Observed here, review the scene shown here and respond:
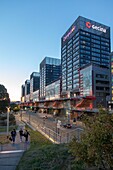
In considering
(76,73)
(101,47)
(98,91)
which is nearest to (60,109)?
(98,91)

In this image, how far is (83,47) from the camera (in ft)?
414

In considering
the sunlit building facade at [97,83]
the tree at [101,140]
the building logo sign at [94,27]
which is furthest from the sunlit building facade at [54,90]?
the tree at [101,140]

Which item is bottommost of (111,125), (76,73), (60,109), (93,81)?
(60,109)

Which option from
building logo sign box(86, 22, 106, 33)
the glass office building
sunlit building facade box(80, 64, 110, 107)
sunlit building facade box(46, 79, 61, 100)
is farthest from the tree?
building logo sign box(86, 22, 106, 33)

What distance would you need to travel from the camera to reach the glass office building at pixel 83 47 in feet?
412

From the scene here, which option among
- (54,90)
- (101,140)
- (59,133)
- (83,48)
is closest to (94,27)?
(83,48)

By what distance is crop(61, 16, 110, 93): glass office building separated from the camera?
412ft

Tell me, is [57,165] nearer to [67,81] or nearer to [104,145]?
→ [104,145]

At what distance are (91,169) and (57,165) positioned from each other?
2.27 metres

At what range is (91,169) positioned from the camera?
946 centimetres

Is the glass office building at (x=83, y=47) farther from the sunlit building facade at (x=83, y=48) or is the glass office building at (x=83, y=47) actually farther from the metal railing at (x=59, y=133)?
the metal railing at (x=59, y=133)

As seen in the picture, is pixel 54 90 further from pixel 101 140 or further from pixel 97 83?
pixel 101 140

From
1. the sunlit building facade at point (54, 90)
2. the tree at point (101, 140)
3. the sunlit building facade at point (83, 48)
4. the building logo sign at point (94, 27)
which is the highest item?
the building logo sign at point (94, 27)

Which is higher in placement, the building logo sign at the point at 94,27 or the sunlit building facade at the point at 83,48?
the building logo sign at the point at 94,27
